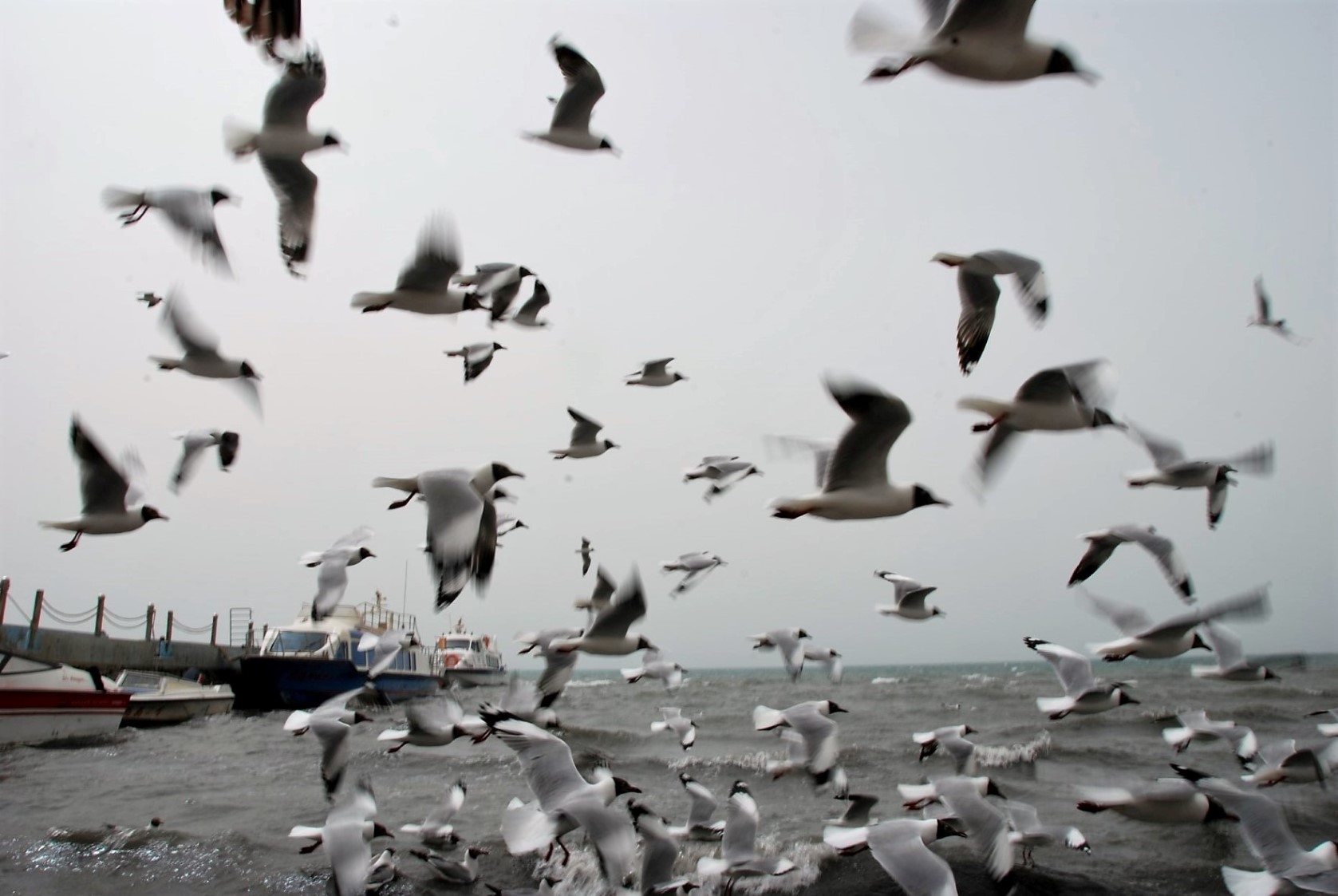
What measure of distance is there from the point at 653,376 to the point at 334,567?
11.4 feet

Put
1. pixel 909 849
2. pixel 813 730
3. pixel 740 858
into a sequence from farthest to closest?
pixel 813 730 < pixel 740 858 < pixel 909 849

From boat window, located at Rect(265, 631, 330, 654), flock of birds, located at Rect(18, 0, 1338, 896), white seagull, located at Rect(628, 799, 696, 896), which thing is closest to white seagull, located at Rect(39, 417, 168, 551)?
flock of birds, located at Rect(18, 0, 1338, 896)

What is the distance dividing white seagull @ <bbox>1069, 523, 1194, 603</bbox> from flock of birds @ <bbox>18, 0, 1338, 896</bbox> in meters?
0.01

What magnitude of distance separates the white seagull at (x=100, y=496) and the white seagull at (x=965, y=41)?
17.2 ft

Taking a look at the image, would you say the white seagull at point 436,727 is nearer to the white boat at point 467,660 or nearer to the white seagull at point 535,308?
the white seagull at point 535,308

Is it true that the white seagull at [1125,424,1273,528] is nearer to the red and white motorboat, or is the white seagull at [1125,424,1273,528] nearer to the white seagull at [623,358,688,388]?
the white seagull at [623,358,688,388]

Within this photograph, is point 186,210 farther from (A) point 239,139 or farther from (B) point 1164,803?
(B) point 1164,803

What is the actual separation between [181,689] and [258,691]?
3542 mm

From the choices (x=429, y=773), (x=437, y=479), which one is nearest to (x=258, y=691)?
(x=429, y=773)

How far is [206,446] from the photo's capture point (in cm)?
697

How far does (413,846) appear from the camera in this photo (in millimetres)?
7961

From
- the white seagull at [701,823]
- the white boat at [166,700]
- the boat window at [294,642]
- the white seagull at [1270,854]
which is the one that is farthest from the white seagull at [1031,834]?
the boat window at [294,642]

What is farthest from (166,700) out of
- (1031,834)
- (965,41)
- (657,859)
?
(965,41)

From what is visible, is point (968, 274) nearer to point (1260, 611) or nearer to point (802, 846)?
point (1260, 611)
